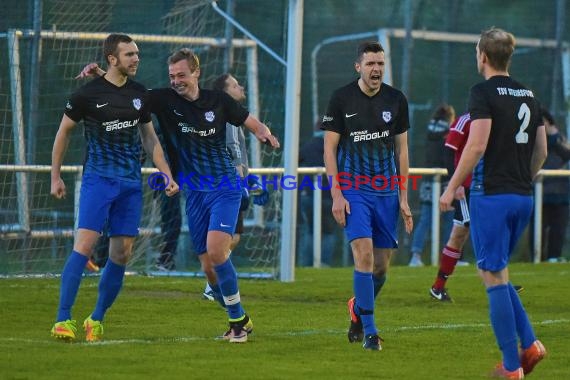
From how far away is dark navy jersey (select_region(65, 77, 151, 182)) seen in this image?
9.43 m

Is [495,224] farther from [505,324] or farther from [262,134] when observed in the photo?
[262,134]

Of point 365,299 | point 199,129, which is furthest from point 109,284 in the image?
point 365,299

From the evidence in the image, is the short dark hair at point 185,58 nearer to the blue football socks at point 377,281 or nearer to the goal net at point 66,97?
the blue football socks at point 377,281

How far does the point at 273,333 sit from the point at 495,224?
112 inches

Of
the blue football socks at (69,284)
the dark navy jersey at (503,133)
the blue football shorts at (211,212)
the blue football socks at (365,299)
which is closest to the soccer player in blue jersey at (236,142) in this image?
the blue football shorts at (211,212)

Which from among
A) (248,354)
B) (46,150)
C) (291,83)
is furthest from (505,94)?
(46,150)

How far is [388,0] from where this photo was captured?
2281 centimetres

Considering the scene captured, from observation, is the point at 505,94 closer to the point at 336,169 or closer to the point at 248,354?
the point at 336,169

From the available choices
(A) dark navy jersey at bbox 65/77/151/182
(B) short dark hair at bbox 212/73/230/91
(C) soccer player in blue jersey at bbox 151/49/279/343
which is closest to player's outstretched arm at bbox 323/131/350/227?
(C) soccer player in blue jersey at bbox 151/49/279/343

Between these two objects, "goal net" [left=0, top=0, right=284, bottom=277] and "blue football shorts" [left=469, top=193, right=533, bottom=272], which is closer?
"blue football shorts" [left=469, top=193, right=533, bottom=272]

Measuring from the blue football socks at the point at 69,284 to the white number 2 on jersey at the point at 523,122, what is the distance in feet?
10.8

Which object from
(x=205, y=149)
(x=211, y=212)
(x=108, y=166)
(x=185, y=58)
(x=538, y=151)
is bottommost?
(x=211, y=212)

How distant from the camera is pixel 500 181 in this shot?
772 centimetres

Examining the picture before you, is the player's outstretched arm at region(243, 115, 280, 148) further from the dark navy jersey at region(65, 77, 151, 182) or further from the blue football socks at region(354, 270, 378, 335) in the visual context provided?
the blue football socks at region(354, 270, 378, 335)
